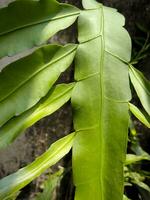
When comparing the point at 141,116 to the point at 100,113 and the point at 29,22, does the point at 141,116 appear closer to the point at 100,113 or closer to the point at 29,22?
the point at 100,113

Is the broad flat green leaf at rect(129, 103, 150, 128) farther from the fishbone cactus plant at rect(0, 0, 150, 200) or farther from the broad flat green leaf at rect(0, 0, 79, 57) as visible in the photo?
the broad flat green leaf at rect(0, 0, 79, 57)

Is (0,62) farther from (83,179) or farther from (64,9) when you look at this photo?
(83,179)

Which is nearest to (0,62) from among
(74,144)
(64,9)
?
(64,9)

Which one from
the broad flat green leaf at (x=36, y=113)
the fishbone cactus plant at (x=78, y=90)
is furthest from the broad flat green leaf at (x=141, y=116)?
the broad flat green leaf at (x=36, y=113)

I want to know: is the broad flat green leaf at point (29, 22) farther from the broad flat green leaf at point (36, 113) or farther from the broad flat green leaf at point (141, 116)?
the broad flat green leaf at point (141, 116)

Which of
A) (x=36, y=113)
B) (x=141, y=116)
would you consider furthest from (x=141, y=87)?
(x=36, y=113)

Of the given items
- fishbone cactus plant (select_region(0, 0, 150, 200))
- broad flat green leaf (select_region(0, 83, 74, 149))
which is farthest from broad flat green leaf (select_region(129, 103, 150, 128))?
broad flat green leaf (select_region(0, 83, 74, 149))
